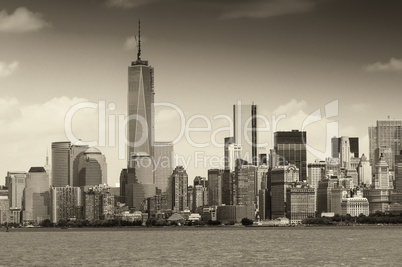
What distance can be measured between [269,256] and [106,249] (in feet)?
75.3

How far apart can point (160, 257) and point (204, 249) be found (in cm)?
1541

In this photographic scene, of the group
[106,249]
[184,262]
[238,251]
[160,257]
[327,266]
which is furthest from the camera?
[106,249]

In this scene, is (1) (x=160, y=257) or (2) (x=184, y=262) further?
(1) (x=160, y=257)

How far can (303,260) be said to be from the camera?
8588 cm

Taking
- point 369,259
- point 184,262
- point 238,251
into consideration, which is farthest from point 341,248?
point 184,262

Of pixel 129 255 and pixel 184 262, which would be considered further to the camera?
pixel 129 255

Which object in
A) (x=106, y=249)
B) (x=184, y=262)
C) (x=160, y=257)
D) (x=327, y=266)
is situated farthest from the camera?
(x=106, y=249)

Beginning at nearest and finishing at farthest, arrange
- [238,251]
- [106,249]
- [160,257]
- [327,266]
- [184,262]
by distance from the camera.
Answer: [327,266]
[184,262]
[160,257]
[238,251]
[106,249]

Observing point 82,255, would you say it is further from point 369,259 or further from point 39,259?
point 369,259

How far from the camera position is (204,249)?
106250 mm

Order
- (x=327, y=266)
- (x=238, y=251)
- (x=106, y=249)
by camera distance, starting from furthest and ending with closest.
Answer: (x=106, y=249)
(x=238, y=251)
(x=327, y=266)

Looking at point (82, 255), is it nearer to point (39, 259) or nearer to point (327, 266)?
point (39, 259)

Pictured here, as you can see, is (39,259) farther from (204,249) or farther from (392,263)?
(392,263)

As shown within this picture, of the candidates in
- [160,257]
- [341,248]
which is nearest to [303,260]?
[160,257]
